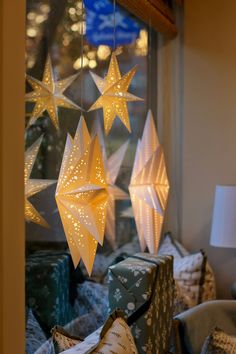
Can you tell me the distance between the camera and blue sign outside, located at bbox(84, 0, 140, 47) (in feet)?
9.24

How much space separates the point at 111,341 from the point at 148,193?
979mm

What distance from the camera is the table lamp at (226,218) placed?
10.2 feet

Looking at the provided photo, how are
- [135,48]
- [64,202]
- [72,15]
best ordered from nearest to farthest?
[64,202], [72,15], [135,48]

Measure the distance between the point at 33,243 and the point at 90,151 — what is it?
0.60m

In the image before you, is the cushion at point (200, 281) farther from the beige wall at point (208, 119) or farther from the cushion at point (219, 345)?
the cushion at point (219, 345)

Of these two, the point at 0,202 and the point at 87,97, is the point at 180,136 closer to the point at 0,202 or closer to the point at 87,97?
the point at 87,97

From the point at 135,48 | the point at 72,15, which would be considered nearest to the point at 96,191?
the point at 72,15

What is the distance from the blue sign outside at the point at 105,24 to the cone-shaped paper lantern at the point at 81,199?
126cm

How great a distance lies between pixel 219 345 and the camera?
201 centimetres

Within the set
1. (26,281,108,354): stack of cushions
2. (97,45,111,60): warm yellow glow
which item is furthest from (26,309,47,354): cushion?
(97,45,111,60): warm yellow glow

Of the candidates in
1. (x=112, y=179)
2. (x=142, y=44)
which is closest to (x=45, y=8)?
(x=112, y=179)

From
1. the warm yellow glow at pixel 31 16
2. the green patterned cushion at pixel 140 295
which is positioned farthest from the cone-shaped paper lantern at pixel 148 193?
the warm yellow glow at pixel 31 16

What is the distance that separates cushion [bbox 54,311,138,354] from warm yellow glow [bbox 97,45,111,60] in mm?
1581

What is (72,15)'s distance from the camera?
2.46 meters
